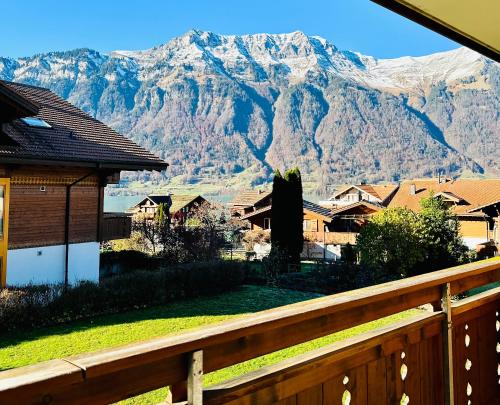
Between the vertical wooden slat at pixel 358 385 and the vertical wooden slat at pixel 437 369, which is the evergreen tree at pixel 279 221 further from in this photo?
the vertical wooden slat at pixel 358 385

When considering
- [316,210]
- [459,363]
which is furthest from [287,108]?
[459,363]

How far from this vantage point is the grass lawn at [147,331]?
275 inches

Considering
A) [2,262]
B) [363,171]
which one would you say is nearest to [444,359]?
[2,262]

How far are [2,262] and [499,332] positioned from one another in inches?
428

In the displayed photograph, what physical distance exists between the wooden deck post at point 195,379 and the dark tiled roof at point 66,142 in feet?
31.6

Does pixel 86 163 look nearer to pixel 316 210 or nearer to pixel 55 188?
pixel 55 188

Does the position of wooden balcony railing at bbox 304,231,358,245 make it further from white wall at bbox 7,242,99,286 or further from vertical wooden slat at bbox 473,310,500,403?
vertical wooden slat at bbox 473,310,500,403

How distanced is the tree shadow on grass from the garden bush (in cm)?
20

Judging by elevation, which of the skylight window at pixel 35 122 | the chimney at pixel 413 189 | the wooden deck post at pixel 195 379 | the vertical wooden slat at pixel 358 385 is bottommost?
the vertical wooden slat at pixel 358 385

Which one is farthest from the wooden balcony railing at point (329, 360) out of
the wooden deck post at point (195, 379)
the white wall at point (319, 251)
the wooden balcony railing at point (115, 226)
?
the white wall at point (319, 251)

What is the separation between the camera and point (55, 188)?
1214cm

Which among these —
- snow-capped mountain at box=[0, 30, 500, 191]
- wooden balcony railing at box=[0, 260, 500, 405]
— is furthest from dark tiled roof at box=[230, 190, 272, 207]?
snow-capped mountain at box=[0, 30, 500, 191]

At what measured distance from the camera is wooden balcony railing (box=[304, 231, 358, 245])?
26.7m

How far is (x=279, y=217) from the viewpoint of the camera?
19500mm
